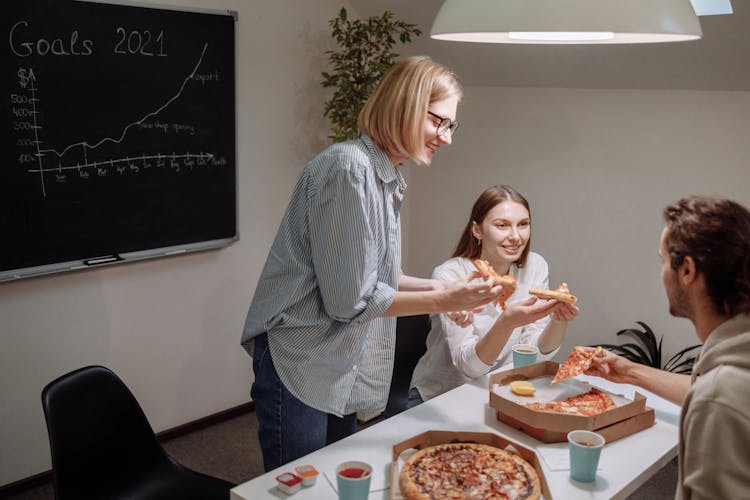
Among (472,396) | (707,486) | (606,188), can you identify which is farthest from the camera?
(606,188)

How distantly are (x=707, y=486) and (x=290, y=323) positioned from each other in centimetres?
109

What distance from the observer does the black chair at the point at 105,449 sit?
2064 mm

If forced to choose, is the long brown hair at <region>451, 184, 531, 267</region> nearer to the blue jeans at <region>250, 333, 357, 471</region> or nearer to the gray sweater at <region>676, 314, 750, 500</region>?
the blue jeans at <region>250, 333, 357, 471</region>

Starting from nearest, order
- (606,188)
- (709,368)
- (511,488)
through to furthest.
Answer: (709,368)
(511,488)
(606,188)

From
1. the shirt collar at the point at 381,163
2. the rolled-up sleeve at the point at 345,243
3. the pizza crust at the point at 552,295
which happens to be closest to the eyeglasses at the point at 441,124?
the shirt collar at the point at 381,163

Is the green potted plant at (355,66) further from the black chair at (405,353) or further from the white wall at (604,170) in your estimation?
the black chair at (405,353)

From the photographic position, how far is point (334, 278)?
1962 mm

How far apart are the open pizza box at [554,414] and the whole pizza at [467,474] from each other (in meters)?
0.19

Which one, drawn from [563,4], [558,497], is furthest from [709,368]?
[563,4]

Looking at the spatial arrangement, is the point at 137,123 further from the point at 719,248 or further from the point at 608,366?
the point at 719,248

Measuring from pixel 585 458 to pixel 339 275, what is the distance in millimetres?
742

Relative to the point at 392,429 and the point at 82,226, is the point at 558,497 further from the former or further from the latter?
the point at 82,226

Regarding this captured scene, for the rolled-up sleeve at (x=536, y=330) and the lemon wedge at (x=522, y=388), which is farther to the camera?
the rolled-up sleeve at (x=536, y=330)

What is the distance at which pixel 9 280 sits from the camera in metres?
3.00
